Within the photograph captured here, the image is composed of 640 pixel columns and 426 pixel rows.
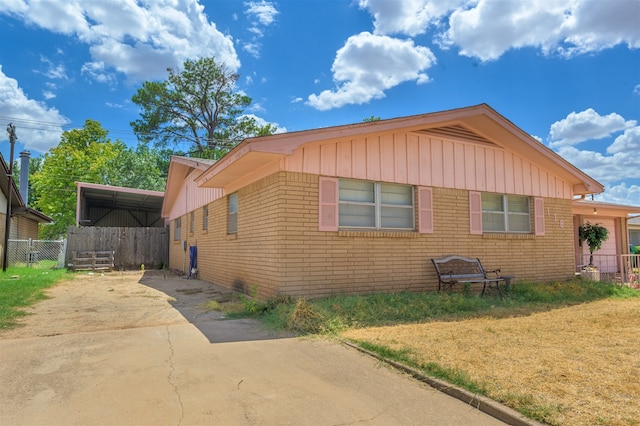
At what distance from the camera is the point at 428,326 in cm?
620

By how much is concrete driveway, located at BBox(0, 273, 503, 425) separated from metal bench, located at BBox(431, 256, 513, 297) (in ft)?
14.6

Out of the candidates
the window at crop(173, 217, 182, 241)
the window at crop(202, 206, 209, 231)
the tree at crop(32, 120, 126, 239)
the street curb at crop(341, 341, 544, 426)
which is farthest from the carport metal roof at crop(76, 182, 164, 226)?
the street curb at crop(341, 341, 544, 426)

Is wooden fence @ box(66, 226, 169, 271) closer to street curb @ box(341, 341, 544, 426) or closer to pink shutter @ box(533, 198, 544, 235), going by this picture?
pink shutter @ box(533, 198, 544, 235)

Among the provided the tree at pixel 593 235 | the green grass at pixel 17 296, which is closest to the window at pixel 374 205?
the green grass at pixel 17 296

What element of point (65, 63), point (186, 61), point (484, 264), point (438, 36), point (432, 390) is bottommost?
point (432, 390)

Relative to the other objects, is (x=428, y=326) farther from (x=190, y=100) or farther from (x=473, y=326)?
(x=190, y=100)

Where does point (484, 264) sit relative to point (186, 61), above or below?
below

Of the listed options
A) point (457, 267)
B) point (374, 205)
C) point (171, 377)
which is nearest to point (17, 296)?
point (171, 377)

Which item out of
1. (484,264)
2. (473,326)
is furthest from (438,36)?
(473,326)

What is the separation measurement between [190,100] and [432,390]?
3305 cm

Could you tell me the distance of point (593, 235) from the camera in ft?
47.8

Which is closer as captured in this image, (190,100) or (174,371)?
(174,371)

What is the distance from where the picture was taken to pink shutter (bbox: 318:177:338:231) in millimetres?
7914

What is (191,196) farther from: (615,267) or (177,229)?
(615,267)
